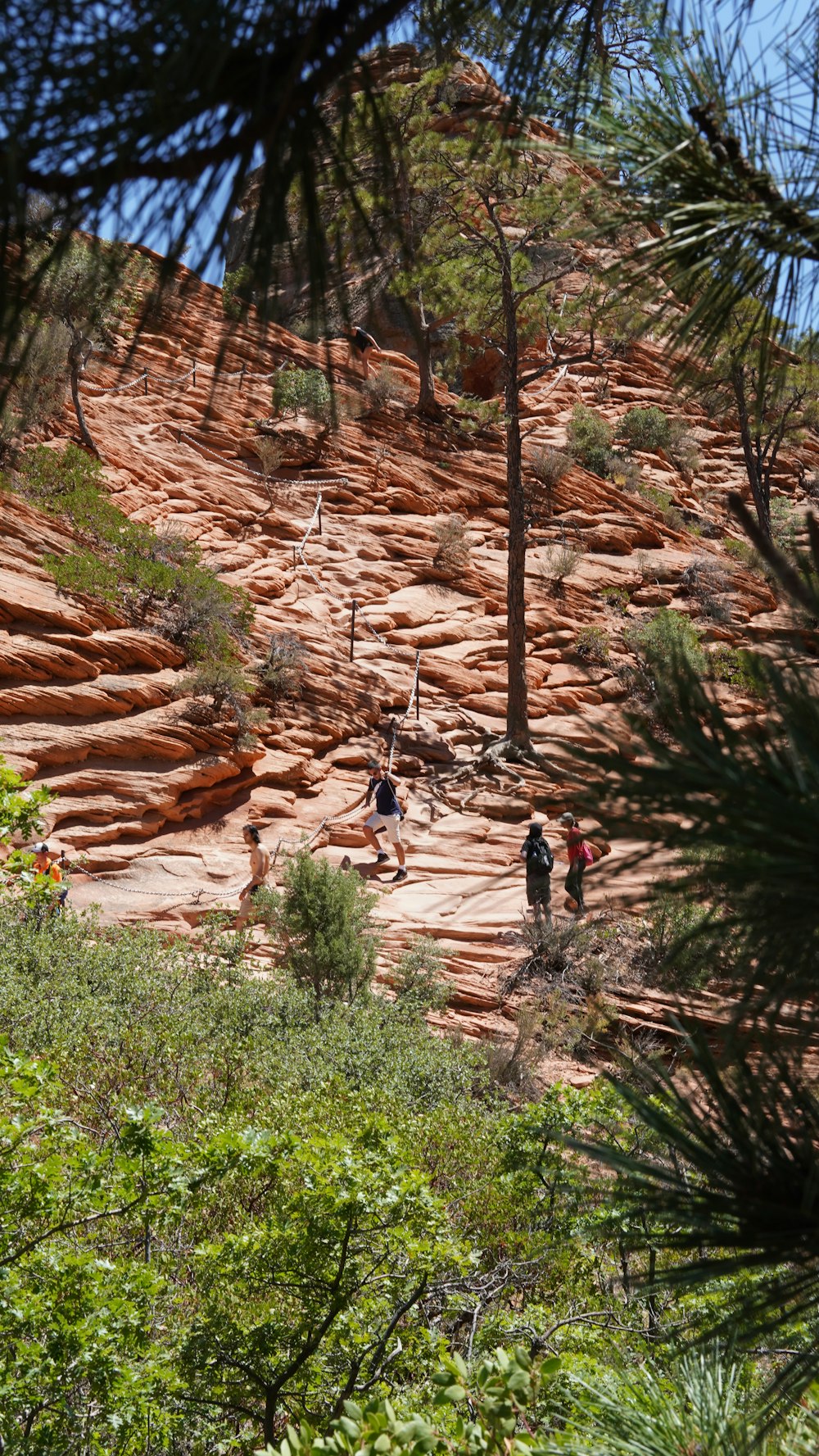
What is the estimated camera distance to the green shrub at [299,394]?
21.6 metres

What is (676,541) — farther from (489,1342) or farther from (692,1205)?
(692,1205)

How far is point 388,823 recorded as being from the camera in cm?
1168

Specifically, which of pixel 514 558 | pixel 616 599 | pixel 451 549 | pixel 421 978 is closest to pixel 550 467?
pixel 616 599

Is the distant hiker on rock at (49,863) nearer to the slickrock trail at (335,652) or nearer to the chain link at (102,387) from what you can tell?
the slickrock trail at (335,652)

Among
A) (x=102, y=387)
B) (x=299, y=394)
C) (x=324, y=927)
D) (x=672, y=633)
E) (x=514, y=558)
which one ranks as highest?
(x=299, y=394)

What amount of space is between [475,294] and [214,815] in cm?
839

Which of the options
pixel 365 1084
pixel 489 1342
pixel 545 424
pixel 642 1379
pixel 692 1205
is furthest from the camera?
pixel 545 424

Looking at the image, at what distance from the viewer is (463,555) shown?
19297 millimetres

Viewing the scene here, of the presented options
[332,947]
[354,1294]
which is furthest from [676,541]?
[354,1294]

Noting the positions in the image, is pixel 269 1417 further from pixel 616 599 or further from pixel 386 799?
pixel 616 599

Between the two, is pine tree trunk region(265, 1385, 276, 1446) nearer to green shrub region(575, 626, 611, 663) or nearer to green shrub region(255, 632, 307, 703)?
green shrub region(255, 632, 307, 703)

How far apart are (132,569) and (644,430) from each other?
1679cm

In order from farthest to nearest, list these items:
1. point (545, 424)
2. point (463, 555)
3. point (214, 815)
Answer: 1. point (545, 424)
2. point (463, 555)
3. point (214, 815)

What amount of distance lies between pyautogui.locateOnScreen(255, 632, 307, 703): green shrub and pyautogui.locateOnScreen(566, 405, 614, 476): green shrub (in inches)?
473
